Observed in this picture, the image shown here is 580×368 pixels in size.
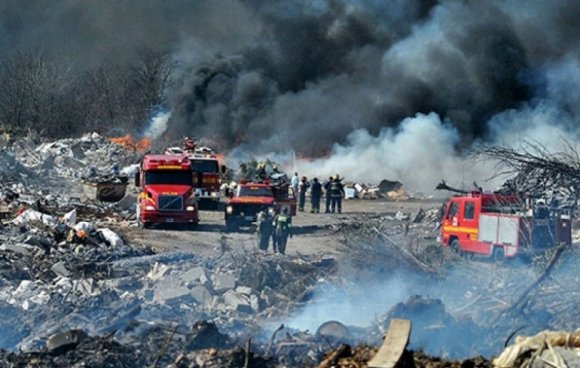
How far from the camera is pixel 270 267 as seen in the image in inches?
648

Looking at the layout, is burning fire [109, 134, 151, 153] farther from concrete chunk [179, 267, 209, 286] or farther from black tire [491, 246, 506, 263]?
concrete chunk [179, 267, 209, 286]

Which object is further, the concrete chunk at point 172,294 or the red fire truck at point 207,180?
the red fire truck at point 207,180

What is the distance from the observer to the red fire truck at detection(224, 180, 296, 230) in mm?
26594

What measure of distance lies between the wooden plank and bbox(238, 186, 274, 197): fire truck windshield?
20.0 meters

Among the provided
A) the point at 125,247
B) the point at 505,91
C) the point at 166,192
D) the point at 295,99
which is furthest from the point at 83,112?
the point at 125,247

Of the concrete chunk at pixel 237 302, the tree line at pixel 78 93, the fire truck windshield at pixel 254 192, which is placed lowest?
the concrete chunk at pixel 237 302

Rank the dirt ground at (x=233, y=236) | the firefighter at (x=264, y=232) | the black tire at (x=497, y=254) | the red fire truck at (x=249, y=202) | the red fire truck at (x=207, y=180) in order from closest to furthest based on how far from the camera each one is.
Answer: the black tire at (x=497, y=254) → the firefighter at (x=264, y=232) → the dirt ground at (x=233, y=236) → the red fire truck at (x=249, y=202) → the red fire truck at (x=207, y=180)

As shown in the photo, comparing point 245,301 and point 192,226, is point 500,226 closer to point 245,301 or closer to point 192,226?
point 245,301

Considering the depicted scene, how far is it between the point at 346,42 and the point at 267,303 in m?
41.9

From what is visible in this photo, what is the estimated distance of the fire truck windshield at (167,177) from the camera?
26000 millimetres

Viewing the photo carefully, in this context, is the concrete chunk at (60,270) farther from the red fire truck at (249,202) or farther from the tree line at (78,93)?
the tree line at (78,93)

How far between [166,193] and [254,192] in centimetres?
279

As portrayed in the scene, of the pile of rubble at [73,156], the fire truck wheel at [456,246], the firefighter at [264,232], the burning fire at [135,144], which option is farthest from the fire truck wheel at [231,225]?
the burning fire at [135,144]

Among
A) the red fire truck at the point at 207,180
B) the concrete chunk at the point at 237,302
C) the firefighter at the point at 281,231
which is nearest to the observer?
the concrete chunk at the point at 237,302
